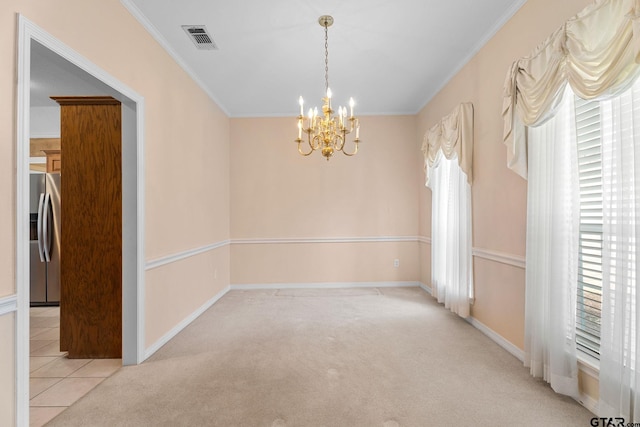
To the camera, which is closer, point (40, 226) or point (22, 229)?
point (22, 229)

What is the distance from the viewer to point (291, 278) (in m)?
5.77

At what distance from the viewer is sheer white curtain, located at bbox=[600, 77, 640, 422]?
1711mm

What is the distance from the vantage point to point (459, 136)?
3.73 metres

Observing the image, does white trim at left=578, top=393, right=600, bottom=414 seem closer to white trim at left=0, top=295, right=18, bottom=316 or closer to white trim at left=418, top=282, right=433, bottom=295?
white trim at left=418, top=282, right=433, bottom=295

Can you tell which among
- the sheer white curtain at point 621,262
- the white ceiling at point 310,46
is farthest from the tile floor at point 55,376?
the sheer white curtain at point 621,262

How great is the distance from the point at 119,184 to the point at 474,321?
12.7ft

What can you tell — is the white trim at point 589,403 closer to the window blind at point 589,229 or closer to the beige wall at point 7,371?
the window blind at point 589,229

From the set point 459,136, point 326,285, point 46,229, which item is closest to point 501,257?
point 459,136

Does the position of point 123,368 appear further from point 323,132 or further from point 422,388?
point 323,132

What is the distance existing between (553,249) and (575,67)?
119cm

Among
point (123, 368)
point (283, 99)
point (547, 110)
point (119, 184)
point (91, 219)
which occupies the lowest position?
point (123, 368)

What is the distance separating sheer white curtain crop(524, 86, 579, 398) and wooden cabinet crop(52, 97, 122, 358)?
3.45m

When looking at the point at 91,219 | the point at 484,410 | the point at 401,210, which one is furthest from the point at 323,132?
the point at 401,210

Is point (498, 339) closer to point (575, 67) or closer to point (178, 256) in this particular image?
point (575, 67)
